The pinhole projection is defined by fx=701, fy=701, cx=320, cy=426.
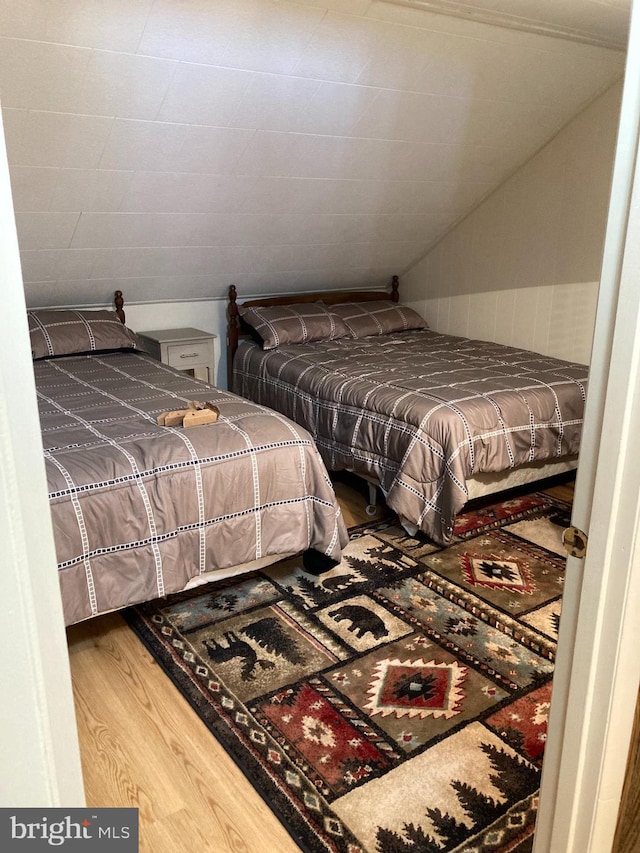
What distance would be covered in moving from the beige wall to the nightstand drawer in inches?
65.9

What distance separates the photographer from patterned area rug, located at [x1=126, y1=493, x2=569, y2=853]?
67.1 inches

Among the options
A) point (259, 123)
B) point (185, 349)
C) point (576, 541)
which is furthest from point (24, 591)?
point (185, 349)

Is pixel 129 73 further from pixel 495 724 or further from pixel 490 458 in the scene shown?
pixel 495 724

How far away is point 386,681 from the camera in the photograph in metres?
2.16

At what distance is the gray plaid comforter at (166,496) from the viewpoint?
6.92 feet

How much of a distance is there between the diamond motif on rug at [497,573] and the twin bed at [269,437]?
0.16 metres

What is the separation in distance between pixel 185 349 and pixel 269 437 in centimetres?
183

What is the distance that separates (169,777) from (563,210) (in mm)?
3552

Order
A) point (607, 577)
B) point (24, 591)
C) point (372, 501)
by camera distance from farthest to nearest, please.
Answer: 1. point (372, 501)
2. point (607, 577)
3. point (24, 591)

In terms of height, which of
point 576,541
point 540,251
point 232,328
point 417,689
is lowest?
point 417,689

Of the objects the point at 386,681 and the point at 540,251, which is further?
the point at 540,251

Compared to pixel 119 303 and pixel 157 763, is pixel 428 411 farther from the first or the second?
pixel 119 303

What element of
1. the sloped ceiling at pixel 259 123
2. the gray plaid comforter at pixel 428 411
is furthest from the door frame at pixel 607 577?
the sloped ceiling at pixel 259 123

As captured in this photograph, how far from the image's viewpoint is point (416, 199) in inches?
164
